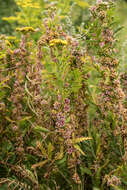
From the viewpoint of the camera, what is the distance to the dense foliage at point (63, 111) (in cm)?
83

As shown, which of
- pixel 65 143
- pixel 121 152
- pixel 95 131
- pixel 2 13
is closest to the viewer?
pixel 65 143

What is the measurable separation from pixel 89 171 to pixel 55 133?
22cm

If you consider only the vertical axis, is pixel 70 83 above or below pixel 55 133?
above

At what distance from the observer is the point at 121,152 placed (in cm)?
91

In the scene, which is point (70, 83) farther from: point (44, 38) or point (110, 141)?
point (110, 141)

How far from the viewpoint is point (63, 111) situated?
82 centimetres

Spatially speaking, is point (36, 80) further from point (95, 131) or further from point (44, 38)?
point (95, 131)

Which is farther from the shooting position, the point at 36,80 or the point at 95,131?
the point at 95,131

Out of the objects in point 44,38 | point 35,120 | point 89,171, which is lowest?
point 89,171

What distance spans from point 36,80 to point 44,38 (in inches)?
6.1

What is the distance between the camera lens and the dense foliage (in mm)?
829

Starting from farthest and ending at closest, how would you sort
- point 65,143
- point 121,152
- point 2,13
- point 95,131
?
point 2,13
point 95,131
point 121,152
point 65,143

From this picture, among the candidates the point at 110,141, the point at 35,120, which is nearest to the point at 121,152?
the point at 110,141

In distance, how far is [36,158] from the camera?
0.95 meters
